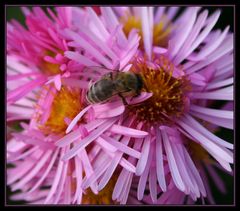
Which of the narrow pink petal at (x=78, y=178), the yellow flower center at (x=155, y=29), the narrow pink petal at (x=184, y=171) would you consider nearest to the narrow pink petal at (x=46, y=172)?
the narrow pink petal at (x=78, y=178)

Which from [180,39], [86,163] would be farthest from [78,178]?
[180,39]

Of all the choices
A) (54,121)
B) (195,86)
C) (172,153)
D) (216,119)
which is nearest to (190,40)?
(195,86)

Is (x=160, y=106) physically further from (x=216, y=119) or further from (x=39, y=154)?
(x=39, y=154)

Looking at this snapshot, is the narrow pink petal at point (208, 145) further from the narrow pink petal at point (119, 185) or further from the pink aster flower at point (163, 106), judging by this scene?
the narrow pink petal at point (119, 185)

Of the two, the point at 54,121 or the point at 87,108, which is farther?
the point at 54,121

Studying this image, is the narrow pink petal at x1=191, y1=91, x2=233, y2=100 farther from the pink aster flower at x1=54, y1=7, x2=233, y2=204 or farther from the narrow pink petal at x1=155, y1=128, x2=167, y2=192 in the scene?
the narrow pink petal at x1=155, y1=128, x2=167, y2=192

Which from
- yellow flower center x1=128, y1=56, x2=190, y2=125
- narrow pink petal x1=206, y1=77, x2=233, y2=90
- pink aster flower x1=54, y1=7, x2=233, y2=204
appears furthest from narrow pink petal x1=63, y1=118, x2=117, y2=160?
narrow pink petal x1=206, y1=77, x2=233, y2=90

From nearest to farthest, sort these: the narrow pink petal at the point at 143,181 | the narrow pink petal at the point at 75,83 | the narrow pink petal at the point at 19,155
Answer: the narrow pink petal at the point at 143,181 < the narrow pink petal at the point at 75,83 < the narrow pink petal at the point at 19,155

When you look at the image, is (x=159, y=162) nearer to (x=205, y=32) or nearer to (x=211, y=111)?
(x=211, y=111)
